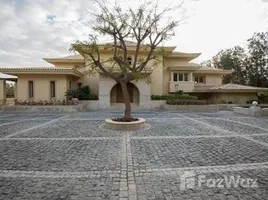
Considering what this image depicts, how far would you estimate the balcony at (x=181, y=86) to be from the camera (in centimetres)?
2497

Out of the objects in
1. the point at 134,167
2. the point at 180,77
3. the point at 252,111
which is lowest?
the point at 134,167

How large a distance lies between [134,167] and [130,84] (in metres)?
19.5

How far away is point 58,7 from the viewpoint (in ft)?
41.4

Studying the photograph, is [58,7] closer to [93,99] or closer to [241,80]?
[93,99]

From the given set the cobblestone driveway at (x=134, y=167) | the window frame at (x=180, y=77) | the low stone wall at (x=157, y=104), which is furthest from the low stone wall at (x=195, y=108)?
the cobblestone driveway at (x=134, y=167)

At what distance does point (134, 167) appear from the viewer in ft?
17.8

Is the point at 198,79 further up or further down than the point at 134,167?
further up

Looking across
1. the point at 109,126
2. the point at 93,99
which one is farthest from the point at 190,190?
the point at 93,99

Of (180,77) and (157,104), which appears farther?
(180,77)

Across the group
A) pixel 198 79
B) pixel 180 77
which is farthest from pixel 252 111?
pixel 198 79

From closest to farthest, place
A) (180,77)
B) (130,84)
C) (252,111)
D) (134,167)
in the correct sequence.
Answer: (134,167)
(252,111)
(130,84)
(180,77)

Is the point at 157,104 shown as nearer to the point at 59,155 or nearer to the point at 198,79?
the point at 198,79

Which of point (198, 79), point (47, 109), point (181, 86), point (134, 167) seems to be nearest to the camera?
point (134, 167)

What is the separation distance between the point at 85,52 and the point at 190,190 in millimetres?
9752
